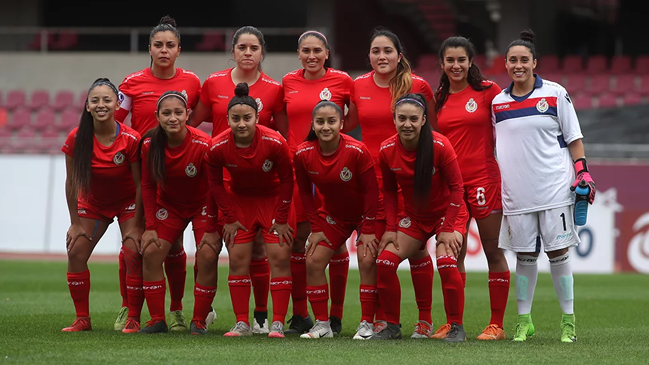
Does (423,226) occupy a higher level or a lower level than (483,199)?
lower

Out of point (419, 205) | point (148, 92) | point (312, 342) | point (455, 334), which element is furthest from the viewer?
point (148, 92)

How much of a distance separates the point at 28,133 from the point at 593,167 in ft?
39.9

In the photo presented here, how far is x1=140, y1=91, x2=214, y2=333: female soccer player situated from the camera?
255 inches

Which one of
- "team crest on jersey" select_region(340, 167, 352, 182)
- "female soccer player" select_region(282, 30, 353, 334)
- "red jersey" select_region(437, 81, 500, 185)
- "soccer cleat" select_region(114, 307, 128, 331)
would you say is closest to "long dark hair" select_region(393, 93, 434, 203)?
"red jersey" select_region(437, 81, 500, 185)

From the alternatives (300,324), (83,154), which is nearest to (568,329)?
(300,324)

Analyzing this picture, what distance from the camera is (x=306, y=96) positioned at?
690cm

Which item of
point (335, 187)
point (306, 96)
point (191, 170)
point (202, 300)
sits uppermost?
point (306, 96)

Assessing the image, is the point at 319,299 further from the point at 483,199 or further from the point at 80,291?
the point at 80,291

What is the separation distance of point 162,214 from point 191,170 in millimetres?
408

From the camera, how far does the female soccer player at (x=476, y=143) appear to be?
21.2 feet

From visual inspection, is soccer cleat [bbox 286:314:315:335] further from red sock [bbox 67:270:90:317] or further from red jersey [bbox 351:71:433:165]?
red sock [bbox 67:270:90:317]

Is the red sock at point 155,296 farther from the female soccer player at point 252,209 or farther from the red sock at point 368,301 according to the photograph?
the red sock at point 368,301

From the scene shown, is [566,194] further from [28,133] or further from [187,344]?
[28,133]

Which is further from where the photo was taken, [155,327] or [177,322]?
[177,322]
